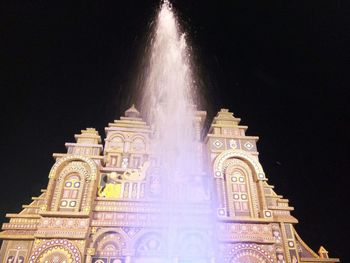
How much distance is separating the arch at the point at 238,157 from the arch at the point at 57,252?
7523 millimetres

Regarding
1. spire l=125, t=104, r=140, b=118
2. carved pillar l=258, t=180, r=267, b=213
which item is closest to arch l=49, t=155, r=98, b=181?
spire l=125, t=104, r=140, b=118

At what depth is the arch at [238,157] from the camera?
15898 millimetres

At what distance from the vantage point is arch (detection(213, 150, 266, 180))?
52.2 feet

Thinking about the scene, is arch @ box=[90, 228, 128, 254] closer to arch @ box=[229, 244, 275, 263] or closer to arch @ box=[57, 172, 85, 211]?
arch @ box=[57, 172, 85, 211]

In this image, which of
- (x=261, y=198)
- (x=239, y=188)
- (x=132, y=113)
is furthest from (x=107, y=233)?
(x=132, y=113)

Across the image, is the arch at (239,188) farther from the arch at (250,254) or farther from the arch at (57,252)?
the arch at (57,252)

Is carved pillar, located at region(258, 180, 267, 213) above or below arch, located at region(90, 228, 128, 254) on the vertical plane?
above

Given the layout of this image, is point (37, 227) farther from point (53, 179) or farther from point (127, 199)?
point (127, 199)

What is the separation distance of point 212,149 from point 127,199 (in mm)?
5203

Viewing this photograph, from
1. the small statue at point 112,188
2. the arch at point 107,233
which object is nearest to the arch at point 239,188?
the arch at point 107,233

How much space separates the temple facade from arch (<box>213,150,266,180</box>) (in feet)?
0.17

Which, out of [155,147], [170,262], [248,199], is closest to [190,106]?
[155,147]

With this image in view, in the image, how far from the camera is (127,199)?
590 inches

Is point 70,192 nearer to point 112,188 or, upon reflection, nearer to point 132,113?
point 112,188
